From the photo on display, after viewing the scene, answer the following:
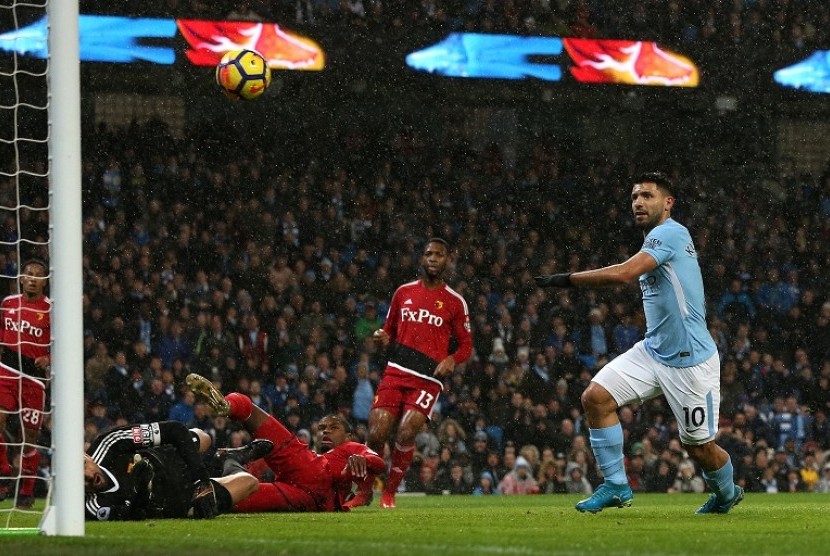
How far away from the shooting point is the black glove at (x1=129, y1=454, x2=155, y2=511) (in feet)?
26.7

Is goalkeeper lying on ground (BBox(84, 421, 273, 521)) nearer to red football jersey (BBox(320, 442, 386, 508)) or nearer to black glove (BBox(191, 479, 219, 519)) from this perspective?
black glove (BBox(191, 479, 219, 519))

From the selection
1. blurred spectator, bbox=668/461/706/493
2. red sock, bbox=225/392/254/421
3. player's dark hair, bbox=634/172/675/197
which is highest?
player's dark hair, bbox=634/172/675/197

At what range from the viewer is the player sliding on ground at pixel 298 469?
367 inches

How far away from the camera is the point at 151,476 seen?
26.8ft

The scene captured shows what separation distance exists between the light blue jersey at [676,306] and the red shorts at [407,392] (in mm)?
2916

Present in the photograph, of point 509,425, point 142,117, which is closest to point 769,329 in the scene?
point 509,425

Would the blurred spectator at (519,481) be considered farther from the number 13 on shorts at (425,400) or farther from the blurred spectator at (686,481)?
the number 13 on shorts at (425,400)

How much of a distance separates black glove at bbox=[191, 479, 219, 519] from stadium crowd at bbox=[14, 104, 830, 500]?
7.20 meters

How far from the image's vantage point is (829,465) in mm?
17953

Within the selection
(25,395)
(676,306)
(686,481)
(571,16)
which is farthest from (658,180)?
(571,16)

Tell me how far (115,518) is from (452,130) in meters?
16.7

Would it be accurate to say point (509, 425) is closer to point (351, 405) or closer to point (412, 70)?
point (351, 405)

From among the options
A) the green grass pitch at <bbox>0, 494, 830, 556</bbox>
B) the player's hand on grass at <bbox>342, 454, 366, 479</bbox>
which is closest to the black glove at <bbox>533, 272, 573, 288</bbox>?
the green grass pitch at <bbox>0, 494, 830, 556</bbox>

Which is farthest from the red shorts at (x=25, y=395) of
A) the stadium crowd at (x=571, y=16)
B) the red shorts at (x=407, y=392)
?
the stadium crowd at (x=571, y=16)
